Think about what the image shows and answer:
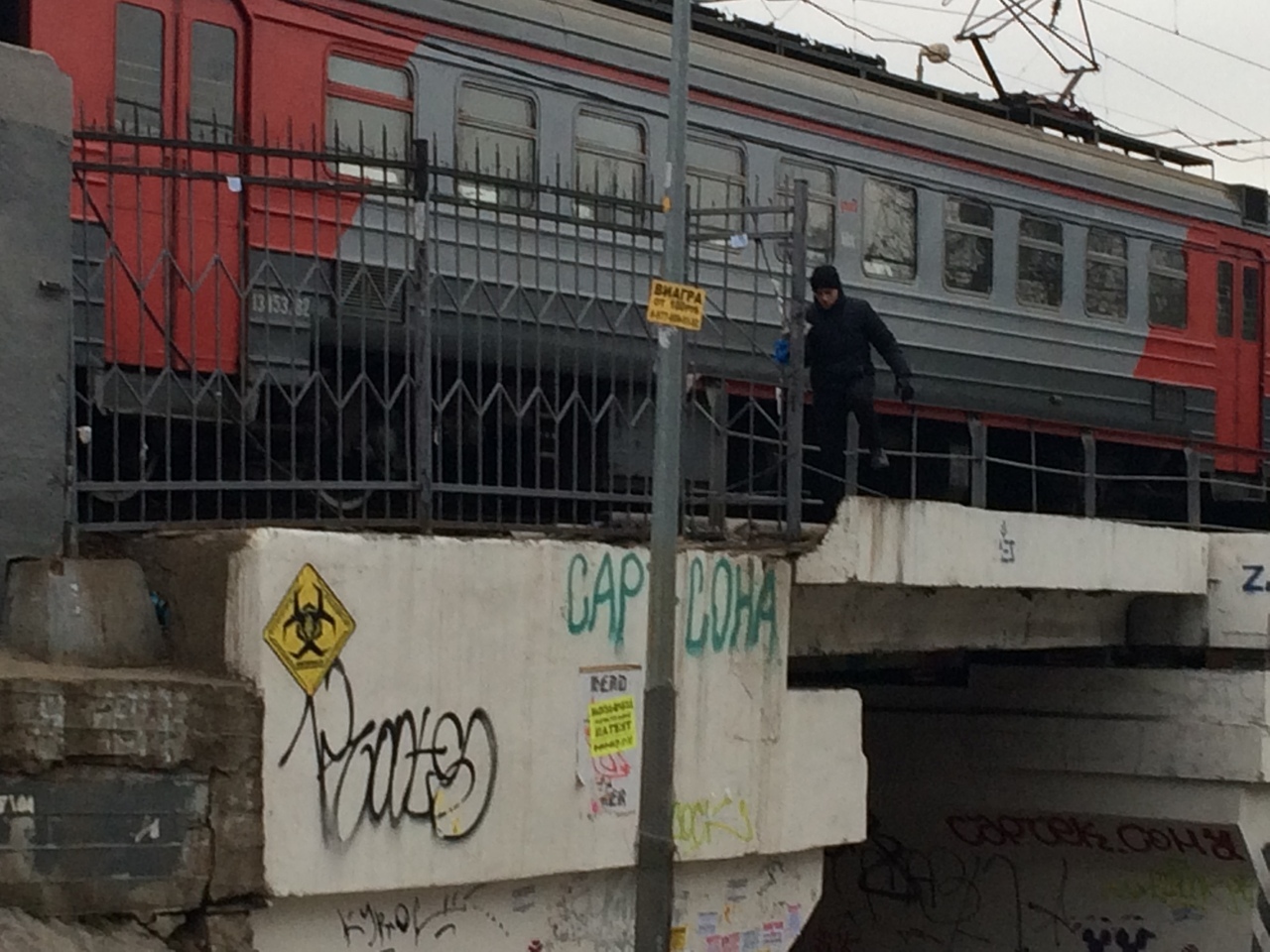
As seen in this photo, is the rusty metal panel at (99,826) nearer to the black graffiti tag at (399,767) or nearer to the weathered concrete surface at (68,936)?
the weathered concrete surface at (68,936)

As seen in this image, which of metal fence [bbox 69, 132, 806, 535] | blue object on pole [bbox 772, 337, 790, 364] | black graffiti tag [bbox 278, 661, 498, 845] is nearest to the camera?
black graffiti tag [bbox 278, 661, 498, 845]

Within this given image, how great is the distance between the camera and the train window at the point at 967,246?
1666cm

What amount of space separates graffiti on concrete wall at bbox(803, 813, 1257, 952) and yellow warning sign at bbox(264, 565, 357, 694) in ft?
25.8

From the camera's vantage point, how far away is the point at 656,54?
554 inches

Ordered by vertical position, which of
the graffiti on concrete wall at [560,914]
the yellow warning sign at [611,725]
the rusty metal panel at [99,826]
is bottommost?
the graffiti on concrete wall at [560,914]

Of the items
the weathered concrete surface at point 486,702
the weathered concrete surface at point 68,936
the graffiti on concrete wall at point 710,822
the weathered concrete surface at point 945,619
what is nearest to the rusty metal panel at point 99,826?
the weathered concrete surface at point 68,936

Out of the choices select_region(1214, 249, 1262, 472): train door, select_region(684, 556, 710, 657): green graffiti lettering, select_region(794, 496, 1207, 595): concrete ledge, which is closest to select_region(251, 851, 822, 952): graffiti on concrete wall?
select_region(684, 556, 710, 657): green graffiti lettering

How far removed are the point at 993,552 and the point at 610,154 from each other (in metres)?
4.02

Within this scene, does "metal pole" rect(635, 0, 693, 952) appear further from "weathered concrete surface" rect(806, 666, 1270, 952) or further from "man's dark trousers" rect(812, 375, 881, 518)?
"weathered concrete surface" rect(806, 666, 1270, 952)

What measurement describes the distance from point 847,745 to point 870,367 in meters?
2.48

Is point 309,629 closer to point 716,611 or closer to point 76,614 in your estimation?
point 76,614

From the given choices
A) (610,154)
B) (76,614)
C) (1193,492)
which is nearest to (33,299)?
(76,614)

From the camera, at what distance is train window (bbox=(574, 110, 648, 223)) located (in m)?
13.4

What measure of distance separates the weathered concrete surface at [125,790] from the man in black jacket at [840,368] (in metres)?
4.95
